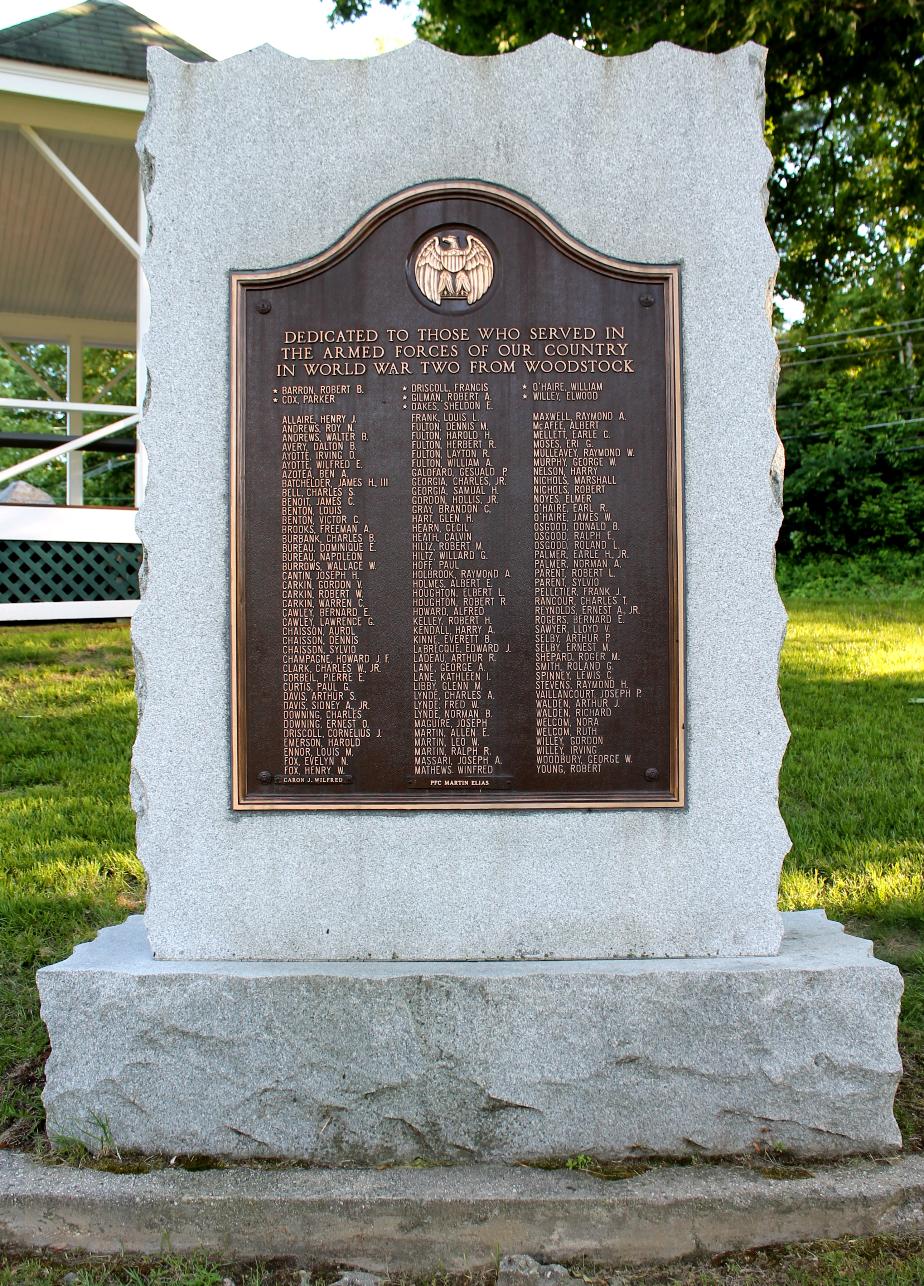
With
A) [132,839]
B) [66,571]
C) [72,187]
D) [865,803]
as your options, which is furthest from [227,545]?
[72,187]

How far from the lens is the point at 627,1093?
335 centimetres

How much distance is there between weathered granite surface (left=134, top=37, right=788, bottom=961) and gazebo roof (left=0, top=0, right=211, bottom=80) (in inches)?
258

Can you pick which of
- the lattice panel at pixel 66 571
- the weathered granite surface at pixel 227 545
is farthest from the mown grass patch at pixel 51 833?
the weathered granite surface at pixel 227 545

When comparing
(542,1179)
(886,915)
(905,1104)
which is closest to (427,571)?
(542,1179)

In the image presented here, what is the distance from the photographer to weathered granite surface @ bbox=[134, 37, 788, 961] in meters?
3.46

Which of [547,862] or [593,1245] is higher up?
[547,862]

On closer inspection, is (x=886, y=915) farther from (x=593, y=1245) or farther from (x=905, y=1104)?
(x=593, y=1245)

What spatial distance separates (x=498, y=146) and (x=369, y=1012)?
2841 millimetres

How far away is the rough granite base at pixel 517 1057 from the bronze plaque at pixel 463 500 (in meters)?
0.62

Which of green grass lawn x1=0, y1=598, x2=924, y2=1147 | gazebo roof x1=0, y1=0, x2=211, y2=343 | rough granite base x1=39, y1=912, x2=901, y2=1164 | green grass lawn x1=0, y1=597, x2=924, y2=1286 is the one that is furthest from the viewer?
gazebo roof x1=0, y1=0, x2=211, y2=343

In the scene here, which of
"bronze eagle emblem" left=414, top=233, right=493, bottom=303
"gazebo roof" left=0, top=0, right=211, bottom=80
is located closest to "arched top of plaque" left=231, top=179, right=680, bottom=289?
"bronze eagle emblem" left=414, top=233, right=493, bottom=303

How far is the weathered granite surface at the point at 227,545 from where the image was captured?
11.4ft

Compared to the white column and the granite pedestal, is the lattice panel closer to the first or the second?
the white column

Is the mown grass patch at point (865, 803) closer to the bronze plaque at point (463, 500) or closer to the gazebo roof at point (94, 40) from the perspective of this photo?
the bronze plaque at point (463, 500)
